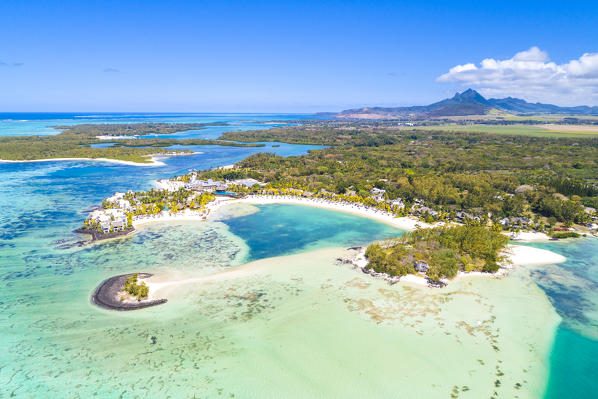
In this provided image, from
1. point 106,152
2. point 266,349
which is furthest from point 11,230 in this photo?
point 106,152

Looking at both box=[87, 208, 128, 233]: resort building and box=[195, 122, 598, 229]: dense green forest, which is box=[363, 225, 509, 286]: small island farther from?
box=[87, 208, 128, 233]: resort building

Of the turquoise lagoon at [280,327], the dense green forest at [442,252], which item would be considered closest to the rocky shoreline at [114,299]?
the turquoise lagoon at [280,327]

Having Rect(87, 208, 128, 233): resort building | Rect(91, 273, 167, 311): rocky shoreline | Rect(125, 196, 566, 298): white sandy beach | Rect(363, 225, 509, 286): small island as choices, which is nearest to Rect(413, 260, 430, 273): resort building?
Rect(363, 225, 509, 286): small island

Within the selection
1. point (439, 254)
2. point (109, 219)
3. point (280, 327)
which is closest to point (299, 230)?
point (439, 254)

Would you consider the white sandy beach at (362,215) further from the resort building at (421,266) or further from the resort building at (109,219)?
the resort building at (109,219)

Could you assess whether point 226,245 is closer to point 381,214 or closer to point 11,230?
point 381,214

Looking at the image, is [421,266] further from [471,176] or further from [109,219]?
[471,176]

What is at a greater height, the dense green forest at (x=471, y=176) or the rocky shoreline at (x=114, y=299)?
the dense green forest at (x=471, y=176)
